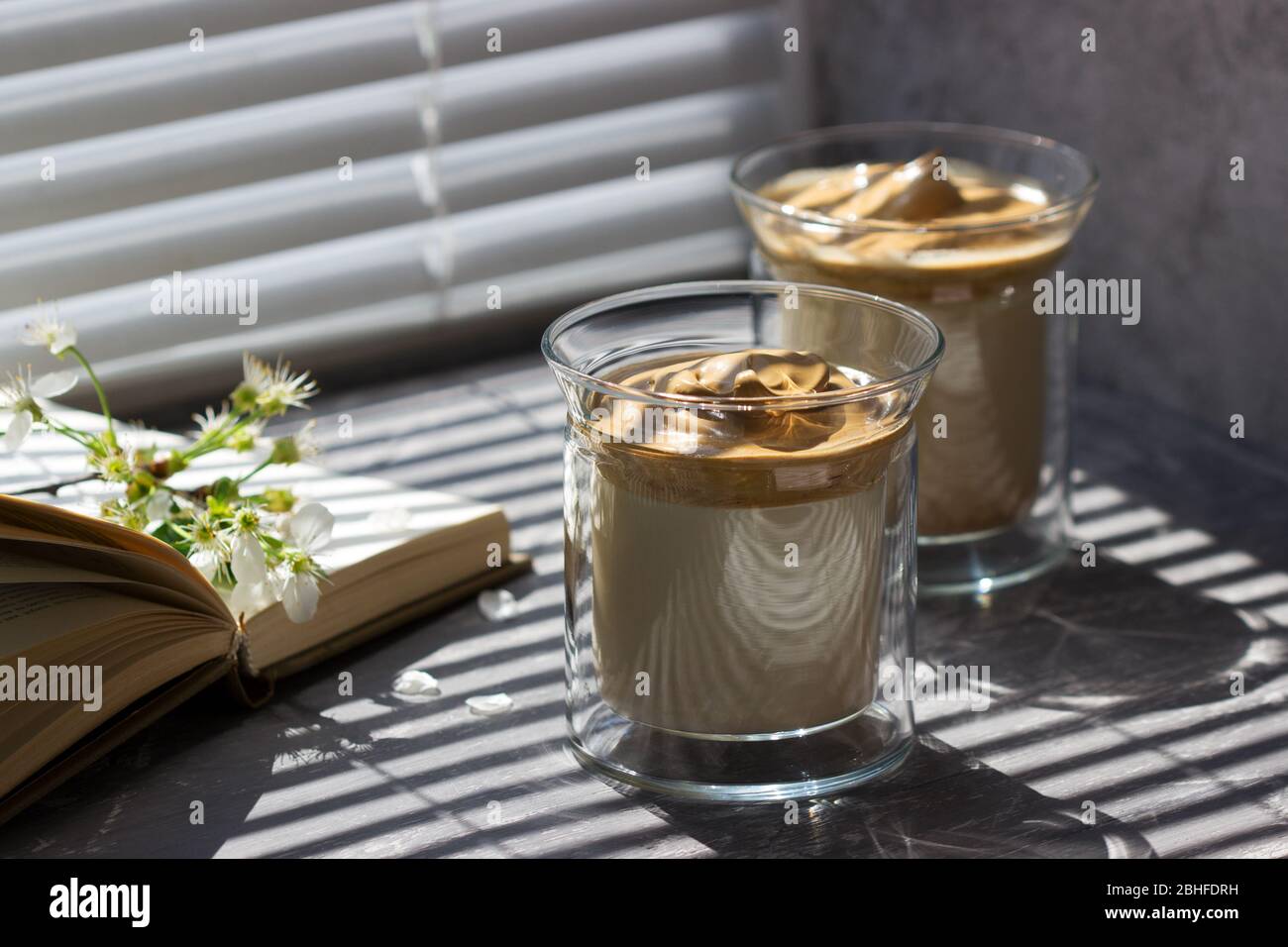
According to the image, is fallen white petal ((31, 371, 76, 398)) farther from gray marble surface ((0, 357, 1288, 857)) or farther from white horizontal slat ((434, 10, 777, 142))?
white horizontal slat ((434, 10, 777, 142))

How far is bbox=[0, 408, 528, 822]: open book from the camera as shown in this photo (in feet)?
2.29

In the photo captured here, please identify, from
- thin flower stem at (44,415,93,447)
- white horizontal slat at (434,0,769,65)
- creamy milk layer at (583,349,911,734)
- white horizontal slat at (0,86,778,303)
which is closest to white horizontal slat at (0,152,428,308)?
white horizontal slat at (0,86,778,303)

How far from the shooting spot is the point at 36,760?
27.9 inches

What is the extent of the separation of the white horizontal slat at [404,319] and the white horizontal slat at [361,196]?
71 mm

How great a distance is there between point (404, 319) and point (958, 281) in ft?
1.93

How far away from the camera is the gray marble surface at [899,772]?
70 centimetres

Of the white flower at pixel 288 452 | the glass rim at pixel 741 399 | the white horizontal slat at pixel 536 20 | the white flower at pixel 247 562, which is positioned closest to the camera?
the glass rim at pixel 741 399

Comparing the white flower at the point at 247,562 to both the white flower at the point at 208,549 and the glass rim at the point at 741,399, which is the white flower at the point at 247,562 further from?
the glass rim at the point at 741,399

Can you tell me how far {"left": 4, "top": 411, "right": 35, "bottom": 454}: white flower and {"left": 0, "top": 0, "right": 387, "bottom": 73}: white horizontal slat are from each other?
405 mm

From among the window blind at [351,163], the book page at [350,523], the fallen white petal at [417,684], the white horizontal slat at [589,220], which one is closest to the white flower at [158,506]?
the book page at [350,523]

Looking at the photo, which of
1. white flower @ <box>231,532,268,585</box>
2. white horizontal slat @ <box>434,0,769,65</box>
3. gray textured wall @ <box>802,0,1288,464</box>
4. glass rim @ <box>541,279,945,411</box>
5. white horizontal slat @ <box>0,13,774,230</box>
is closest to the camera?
glass rim @ <box>541,279,945,411</box>

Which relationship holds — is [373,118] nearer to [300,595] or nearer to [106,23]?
[106,23]

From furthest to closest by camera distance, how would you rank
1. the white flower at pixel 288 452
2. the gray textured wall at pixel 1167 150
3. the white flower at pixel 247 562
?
the gray textured wall at pixel 1167 150 < the white flower at pixel 288 452 < the white flower at pixel 247 562
